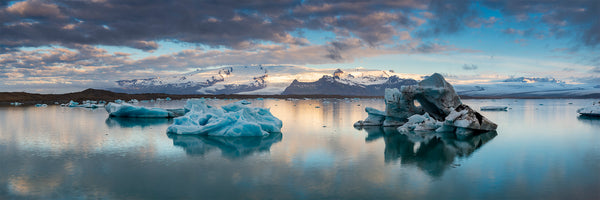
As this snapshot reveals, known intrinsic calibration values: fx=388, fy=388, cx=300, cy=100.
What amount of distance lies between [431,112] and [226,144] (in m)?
10.6

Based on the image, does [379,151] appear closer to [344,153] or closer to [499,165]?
[344,153]

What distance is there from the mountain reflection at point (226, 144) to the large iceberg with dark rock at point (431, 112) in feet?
19.6

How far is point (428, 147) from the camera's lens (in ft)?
39.4

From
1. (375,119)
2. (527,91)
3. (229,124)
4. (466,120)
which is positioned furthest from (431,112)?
(527,91)

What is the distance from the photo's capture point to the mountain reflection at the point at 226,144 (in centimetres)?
1086

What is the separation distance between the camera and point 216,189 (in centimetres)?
684

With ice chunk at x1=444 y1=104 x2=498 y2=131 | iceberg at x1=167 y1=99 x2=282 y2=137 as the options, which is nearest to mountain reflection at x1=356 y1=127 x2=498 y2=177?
ice chunk at x1=444 y1=104 x2=498 y2=131

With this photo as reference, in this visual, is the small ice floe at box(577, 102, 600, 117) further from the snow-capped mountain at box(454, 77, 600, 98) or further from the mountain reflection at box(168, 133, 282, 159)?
the snow-capped mountain at box(454, 77, 600, 98)

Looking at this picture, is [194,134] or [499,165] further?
[194,134]

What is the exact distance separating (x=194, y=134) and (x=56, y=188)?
7707 mm

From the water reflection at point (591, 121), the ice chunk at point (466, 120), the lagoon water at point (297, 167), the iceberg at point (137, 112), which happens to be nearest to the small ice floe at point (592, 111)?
the water reflection at point (591, 121)

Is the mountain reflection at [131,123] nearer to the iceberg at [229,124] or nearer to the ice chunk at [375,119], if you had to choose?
the iceberg at [229,124]

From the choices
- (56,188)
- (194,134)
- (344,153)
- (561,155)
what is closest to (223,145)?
(194,134)

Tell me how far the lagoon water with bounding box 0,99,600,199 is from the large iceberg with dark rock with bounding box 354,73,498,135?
3.31 feet
